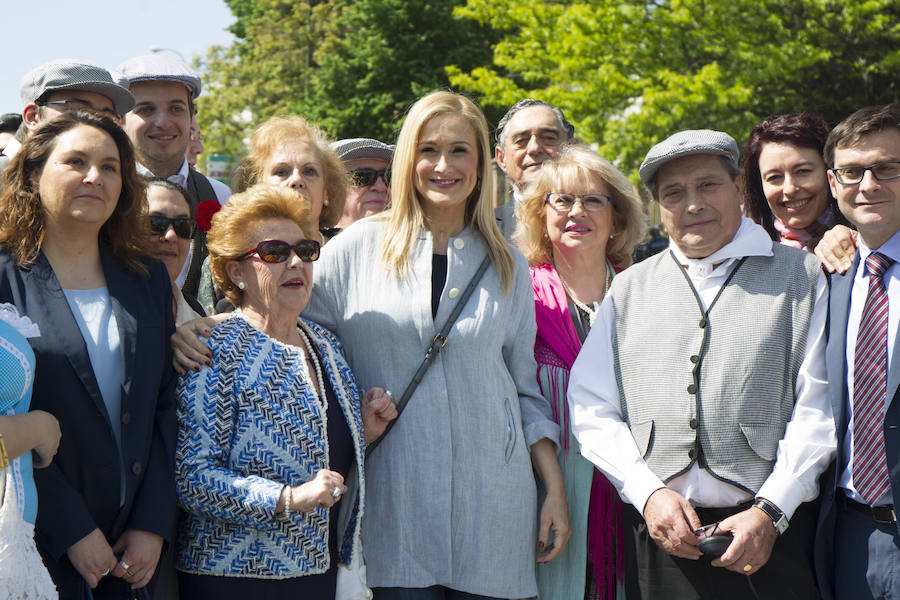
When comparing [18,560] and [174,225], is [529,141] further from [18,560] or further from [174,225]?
[18,560]

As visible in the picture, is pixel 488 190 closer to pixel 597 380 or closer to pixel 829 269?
pixel 597 380

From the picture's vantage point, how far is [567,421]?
163 inches

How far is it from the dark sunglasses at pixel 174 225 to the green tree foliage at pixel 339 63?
1881 centimetres

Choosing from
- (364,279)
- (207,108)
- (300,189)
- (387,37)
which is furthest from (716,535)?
(207,108)

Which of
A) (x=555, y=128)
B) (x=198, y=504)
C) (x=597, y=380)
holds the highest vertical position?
(x=555, y=128)

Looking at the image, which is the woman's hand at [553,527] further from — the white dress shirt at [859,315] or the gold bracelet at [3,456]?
the gold bracelet at [3,456]

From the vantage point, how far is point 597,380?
152 inches

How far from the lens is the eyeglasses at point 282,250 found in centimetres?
348

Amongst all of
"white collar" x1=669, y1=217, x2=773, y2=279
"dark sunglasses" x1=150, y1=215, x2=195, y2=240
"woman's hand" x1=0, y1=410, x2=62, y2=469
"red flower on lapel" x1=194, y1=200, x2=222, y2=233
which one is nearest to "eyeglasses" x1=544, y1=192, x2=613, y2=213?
"white collar" x1=669, y1=217, x2=773, y2=279

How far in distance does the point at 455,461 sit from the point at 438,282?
2.51 feet

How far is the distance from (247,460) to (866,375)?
2.37 meters

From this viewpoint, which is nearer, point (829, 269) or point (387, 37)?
point (829, 269)

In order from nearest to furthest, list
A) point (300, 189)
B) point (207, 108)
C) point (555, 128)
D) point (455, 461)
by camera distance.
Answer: point (455, 461) → point (300, 189) → point (555, 128) → point (207, 108)

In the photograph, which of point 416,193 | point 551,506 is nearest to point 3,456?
point 416,193
